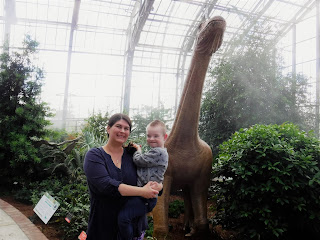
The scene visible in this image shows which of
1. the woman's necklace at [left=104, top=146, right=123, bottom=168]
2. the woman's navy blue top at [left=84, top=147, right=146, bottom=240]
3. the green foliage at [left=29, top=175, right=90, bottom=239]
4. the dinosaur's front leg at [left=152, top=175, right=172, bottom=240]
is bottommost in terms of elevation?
the green foliage at [left=29, top=175, right=90, bottom=239]

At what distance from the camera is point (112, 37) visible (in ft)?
45.7

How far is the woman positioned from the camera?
132 centimetres

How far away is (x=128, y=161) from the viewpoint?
155 centimetres

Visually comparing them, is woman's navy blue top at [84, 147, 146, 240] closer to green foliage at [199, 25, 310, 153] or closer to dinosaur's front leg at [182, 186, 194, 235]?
dinosaur's front leg at [182, 186, 194, 235]

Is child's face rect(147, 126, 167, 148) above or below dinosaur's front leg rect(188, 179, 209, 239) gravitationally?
above

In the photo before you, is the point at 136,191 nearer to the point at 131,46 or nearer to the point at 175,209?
the point at 175,209

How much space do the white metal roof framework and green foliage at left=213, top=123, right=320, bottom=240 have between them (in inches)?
389

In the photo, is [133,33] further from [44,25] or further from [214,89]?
[214,89]

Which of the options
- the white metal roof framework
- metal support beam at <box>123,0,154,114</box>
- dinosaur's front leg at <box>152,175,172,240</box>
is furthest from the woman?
metal support beam at <box>123,0,154,114</box>

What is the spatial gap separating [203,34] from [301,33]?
12098 mm

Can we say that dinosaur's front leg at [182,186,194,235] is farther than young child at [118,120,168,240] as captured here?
Yes

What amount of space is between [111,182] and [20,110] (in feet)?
14.9

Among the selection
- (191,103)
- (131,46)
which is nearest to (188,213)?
(191,103)

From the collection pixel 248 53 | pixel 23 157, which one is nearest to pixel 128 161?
pixel 23 157
